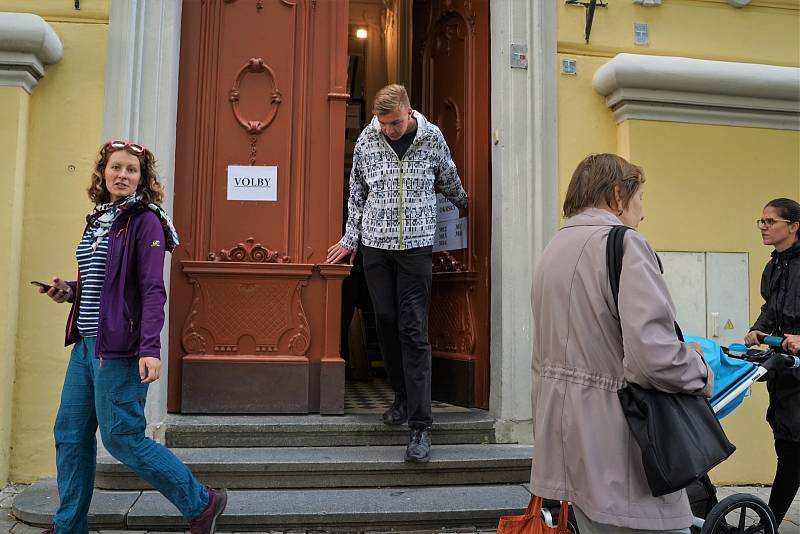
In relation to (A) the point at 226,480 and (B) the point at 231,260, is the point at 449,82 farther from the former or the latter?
(A) the point at 226,480

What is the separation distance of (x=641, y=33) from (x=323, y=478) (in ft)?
11.8

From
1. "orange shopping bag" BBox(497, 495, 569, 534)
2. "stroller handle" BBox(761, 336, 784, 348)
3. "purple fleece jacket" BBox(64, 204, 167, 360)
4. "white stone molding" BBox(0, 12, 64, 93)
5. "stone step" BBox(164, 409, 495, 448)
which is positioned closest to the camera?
"orange shopping bag" BBox(497, 495, 569, 534)

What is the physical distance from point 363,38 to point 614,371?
6582mm

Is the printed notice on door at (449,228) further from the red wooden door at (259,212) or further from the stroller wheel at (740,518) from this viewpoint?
the stroller wheel at (740,518)

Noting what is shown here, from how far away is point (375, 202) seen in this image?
390 cm

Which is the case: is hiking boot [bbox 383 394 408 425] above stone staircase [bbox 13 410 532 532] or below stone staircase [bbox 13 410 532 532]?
above

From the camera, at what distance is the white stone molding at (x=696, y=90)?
4426 mm

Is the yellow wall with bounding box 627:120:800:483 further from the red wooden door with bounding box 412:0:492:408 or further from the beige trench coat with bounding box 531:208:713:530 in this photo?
the beige trench coat with bounding box 531:208:713:530

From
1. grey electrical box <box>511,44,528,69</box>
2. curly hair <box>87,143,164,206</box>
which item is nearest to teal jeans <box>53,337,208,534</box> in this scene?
curly hair <box>87,143,164,206</box>

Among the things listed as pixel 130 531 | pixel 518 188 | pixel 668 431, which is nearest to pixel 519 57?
pixel 518 188

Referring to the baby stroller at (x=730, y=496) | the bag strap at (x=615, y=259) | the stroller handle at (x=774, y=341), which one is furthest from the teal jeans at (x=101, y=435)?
the stroller handle at (x=774, y=341)

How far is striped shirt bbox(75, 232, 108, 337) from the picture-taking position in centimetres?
281

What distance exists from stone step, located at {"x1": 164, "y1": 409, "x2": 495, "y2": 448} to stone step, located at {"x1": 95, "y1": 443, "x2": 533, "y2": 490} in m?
0.06

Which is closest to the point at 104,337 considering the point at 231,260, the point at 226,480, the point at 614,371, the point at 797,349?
the point at 226,480
